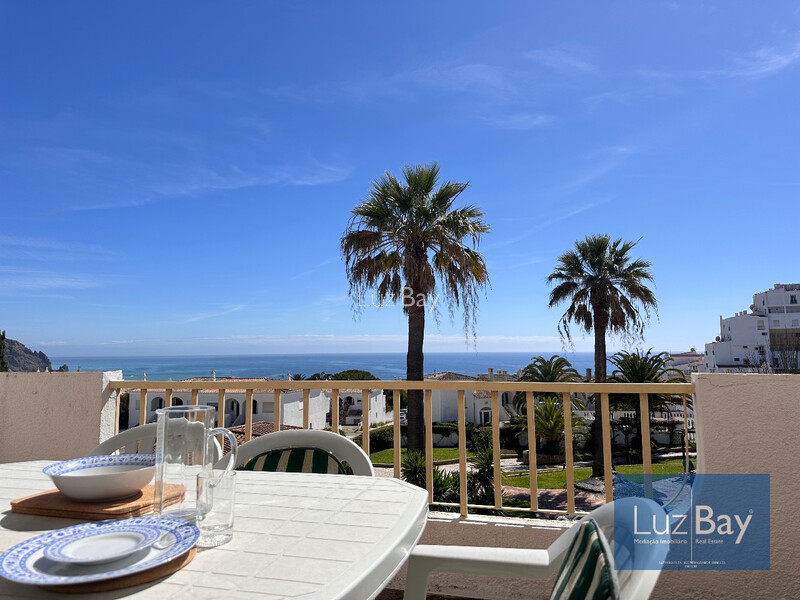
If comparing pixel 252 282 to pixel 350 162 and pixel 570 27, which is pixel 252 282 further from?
pixel 570 27

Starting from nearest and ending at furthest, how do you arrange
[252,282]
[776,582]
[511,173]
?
[776,582], [511,173], [252,282]

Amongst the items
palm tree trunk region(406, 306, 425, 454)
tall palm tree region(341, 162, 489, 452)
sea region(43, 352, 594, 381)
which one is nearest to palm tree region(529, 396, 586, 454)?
tall palm tree region(341, 162, 489, 452)

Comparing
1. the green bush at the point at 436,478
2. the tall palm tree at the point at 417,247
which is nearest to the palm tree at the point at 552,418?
A: the tall palm tree at the point at 417,247

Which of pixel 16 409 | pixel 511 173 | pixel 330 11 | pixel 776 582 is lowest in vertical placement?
pixel 776 582

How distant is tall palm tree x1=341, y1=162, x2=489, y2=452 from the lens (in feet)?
35.2

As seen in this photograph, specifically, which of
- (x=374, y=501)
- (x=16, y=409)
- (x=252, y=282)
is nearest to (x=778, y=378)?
(x=374, y=501)

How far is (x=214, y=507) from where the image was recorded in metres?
0.83

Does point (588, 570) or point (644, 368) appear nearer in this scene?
point (588, 570)

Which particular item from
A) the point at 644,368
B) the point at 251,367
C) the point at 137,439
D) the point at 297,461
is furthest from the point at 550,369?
the point at 251,367

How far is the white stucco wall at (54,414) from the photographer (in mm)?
2959

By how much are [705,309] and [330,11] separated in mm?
56239

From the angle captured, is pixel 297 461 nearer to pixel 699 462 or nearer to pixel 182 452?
pixel 182 452

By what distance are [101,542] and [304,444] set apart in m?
0.93

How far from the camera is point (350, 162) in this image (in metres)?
17.3
